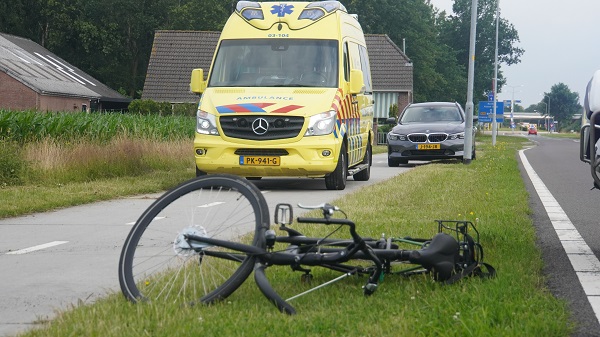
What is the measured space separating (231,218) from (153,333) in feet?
3.27

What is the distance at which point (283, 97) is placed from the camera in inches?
612

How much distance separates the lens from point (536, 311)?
Answer: 518 centimetres

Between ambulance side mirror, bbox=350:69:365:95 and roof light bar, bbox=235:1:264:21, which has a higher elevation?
roof light bar, bbox=235:1:264:21

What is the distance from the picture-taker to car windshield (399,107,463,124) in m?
27.1

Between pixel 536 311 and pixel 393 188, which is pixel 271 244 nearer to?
pixel 536 311

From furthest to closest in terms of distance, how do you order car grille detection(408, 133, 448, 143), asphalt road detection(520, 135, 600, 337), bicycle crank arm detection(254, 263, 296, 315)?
car grille detection(408, 133, 448, 143) → asphalt road detection(520, 135, 600, 337) → bicycle crank arm detection(254, 263, 296, 315)

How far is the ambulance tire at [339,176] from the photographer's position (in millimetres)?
16156

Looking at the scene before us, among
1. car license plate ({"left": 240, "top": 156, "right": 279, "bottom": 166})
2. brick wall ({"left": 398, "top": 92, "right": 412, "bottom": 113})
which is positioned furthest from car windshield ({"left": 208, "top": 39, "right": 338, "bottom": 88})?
brick wall ({"left": 398, "top": 92, "right": 412, "bottom": 113})

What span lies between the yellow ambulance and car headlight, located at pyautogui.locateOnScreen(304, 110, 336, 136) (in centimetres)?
1

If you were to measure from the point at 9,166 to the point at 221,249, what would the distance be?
11.6 metres

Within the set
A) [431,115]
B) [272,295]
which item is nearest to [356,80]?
[431,115]

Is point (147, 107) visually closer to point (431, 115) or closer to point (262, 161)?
point (431, 115)

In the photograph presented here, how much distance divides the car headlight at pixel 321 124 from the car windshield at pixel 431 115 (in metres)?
11.8

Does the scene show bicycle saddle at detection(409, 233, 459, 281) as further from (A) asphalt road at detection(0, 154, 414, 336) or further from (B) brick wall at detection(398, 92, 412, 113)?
(B) brick wall at detection(398, 92, 412, 113)
